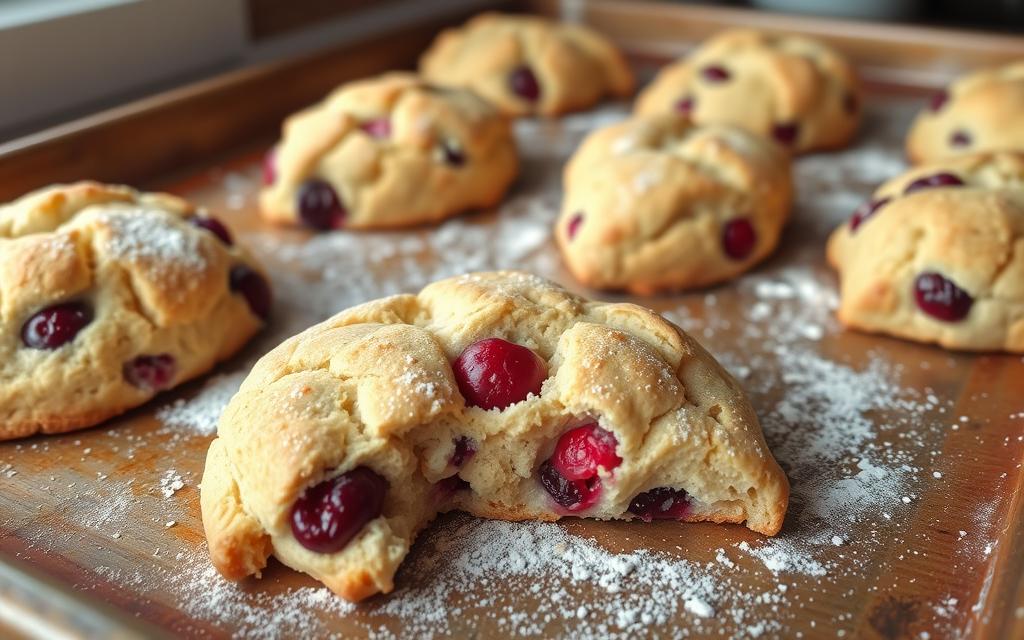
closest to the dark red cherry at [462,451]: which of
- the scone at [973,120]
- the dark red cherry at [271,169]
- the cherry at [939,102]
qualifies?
the dark red cherry at [271,169]

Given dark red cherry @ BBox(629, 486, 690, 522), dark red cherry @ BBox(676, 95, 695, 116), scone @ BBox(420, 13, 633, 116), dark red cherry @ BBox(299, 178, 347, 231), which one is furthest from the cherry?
dark red cherry @ BBox(629, 486, 690, 522)

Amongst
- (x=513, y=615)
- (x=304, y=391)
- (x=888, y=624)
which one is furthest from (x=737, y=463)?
(x=304, y=391)

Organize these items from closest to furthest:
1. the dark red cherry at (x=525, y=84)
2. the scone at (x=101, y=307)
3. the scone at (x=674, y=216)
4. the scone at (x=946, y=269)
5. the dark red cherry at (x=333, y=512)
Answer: the dark red cherry at (x=333, y=512) < the scone at (x=101, y=307) < the scone at (x=946, y=269) < the scone at (x=674, y=216) < the dark red cherry at (x=525, y=84)

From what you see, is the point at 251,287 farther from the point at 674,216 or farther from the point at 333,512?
the point at 674,216

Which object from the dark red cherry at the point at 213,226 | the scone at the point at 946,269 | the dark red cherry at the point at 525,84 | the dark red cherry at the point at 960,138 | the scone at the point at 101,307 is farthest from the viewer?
the dark red cherry at the point at 525,84

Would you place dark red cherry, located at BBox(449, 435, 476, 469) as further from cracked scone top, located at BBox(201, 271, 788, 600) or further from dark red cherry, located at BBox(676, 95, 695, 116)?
dark red cherry, located at BBox(676, 95, 695, 116)

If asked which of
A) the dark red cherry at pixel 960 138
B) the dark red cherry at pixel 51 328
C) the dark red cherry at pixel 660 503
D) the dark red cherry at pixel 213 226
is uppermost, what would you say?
the dark red cherry at pixel 960 138

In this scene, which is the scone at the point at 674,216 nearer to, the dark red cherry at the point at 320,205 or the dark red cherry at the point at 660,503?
the dark red cherry at the point at 320,205
